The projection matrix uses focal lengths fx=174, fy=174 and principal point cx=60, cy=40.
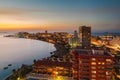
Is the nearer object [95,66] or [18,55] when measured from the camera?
[95,66]

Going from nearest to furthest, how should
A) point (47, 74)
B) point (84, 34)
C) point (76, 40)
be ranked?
point (47, 74) < point (84, 34) < point (76, 40)

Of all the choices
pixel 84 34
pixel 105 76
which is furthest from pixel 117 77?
pixel 84 34

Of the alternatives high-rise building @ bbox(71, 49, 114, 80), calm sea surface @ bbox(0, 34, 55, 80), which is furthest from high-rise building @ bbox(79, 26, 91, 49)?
high-rise building @ bbox(71, 49, 114, 80)

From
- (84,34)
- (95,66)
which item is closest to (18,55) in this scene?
(84,34)

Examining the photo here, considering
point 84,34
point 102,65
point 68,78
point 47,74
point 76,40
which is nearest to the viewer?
point 102,65

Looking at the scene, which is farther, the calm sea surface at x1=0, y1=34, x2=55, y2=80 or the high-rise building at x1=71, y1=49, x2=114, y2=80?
the calm sea surface at x1=0, y1=34, x2=55, y2=80

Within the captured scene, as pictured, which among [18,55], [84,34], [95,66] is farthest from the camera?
[84,34]

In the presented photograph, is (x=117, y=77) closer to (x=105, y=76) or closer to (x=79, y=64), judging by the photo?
(x=105, y=76)

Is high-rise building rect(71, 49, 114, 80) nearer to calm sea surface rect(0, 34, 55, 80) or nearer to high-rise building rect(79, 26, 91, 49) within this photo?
calm sea surface rect(0, 34, 55, 80)

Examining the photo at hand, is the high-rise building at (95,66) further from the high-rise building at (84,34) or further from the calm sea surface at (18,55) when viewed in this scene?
the high-rise building at (84,34)

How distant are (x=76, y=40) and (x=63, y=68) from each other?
61.0 feet

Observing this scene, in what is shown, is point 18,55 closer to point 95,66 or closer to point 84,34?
point 84,34

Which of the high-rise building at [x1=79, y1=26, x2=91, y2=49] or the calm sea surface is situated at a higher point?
the high-rise building at [x1=79, y1=26, x2=91, y2=49]

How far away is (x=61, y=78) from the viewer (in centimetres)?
988
